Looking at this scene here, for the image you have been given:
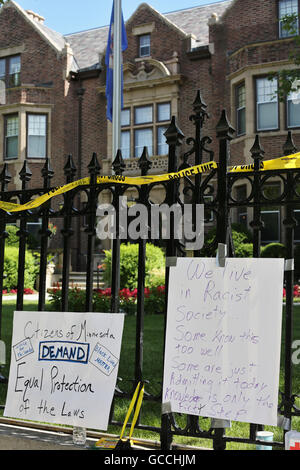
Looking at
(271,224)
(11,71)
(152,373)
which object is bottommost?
(152,373)

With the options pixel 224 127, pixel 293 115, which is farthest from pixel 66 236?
pixel 293 115

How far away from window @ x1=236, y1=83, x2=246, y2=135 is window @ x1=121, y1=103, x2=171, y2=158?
2.84 meters

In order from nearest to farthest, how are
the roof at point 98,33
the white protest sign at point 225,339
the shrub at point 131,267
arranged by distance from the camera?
the white protest sign at point 225,339, the shrub at point 131,267, the roof at point 98,33

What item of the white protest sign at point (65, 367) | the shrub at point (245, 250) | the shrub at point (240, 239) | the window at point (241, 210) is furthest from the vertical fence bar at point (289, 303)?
the window at point (241, 210)

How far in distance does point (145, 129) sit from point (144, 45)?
3443 millimetres

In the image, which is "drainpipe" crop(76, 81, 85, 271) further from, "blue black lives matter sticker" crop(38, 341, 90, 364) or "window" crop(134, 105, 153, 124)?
"blue black lives matter sticker" crop(38, 341, 90, 364)

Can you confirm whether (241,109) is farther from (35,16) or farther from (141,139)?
(35,16)

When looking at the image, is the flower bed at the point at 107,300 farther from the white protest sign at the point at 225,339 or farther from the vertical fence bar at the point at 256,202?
the vertical fence bar at the point at 256,202

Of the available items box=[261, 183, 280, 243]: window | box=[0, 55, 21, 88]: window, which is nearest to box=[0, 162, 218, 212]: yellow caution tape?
box=[261, 183, 280, 243]: window

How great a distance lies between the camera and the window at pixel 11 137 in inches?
893

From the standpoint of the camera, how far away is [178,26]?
22219 millimetres

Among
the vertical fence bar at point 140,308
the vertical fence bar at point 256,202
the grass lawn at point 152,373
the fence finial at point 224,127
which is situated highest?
the fence finial at point 224,127

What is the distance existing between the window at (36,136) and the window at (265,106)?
9.20 meters
